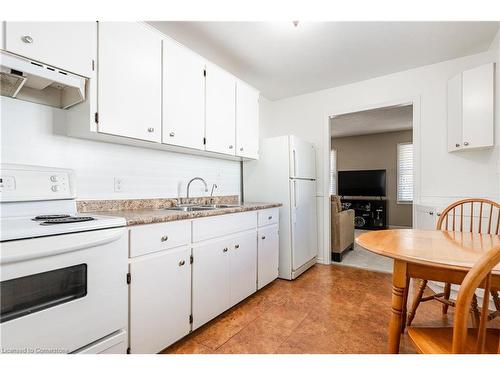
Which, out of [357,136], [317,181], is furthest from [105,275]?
[357,136]

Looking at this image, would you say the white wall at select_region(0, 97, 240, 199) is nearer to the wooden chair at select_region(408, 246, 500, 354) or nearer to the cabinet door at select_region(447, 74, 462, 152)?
the wooden chair at select_region(408, 246, 500, 354)

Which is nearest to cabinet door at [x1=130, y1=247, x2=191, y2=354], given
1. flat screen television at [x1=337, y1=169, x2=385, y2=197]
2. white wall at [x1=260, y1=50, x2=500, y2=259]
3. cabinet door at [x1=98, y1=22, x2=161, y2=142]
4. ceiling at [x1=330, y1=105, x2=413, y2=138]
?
cabinet door at [x1=98, y1=22, x2=161, y2=142]

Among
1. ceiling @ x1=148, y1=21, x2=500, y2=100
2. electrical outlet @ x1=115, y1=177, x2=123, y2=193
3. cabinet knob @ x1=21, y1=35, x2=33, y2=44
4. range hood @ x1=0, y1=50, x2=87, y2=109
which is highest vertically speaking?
ceiling @ x1=148, y1=21, x2=500, y2=100

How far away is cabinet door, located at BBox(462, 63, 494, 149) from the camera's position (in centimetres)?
238

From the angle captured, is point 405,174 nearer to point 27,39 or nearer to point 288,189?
point 288,189

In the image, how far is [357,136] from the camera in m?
7.03

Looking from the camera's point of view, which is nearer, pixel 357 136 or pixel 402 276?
pixel 402 276

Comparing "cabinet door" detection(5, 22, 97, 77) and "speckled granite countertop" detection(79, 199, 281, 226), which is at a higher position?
"cabinet door" detection(5, 22, 97, 77)

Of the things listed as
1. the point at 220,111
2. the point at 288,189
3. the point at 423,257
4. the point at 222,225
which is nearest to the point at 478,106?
the point at 288,189

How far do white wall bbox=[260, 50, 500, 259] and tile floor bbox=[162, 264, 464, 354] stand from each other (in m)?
1.06
